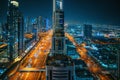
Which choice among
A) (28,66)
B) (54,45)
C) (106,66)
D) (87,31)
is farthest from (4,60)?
(87,31)

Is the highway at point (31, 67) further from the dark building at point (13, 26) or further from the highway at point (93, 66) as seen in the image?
the highway at point (93, 66)

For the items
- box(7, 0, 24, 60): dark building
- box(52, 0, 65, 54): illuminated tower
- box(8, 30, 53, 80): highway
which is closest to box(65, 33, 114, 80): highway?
box(52, 0, 65, 54): illuminated tower

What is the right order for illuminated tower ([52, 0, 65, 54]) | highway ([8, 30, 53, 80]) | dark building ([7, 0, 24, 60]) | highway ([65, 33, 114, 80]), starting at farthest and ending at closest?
1. dark building ([7, 0, 24, 60])
2. highway ([65, 33, 114, 80])
3. highway ([8, 30, 53, 80])
4. illuminated tower ([52, 0, 65, 54])

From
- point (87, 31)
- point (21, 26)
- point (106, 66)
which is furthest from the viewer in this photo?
point (87, 31)

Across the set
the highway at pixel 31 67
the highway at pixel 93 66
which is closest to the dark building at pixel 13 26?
the highway at pixel 31 67

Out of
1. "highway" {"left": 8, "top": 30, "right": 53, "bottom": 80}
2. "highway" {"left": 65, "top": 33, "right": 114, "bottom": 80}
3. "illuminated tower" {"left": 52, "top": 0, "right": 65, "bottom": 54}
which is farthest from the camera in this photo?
"highway" {"left": 65, "top": 33, "right": 114, "bottom": 80}

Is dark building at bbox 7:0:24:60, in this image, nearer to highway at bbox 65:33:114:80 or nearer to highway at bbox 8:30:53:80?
highway at bbox 8:30:53:80

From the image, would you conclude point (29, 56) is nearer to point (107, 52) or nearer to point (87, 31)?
point (107, 52)

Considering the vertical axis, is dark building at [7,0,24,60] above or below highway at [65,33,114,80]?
above
